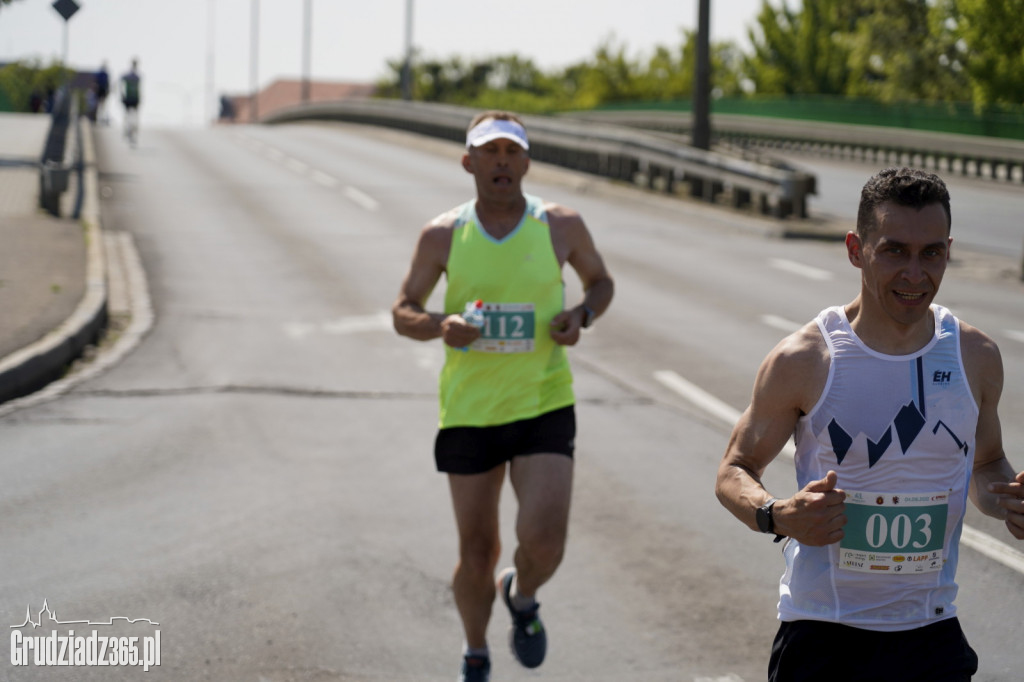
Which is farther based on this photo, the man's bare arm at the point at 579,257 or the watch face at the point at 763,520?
the man's bare arm at the point at 579,257

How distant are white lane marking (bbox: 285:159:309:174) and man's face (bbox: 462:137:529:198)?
2458 centimetres

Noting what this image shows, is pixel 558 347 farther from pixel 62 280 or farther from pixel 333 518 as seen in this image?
pixel 62 280

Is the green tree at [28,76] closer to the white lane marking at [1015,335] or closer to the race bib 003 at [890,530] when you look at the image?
the white lane marking at [1015,335]

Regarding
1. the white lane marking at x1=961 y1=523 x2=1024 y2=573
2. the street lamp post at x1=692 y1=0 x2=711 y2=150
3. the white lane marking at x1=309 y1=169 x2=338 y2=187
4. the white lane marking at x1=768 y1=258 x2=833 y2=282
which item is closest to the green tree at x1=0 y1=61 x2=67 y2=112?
the white lane marking at x1=309 y1=169 x2=338 y2=187

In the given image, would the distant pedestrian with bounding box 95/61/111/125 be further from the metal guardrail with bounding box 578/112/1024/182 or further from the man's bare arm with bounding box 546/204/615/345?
the man's bare arm with bounding box 546/204/615/345

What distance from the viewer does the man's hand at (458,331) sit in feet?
16.9

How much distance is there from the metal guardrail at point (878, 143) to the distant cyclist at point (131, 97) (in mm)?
16577

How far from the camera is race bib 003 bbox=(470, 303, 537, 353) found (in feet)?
17.4

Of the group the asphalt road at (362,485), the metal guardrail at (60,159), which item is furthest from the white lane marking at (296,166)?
the asphalt road at (362,485)

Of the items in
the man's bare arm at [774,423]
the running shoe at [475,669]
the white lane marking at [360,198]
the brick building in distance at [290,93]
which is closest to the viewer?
the man's bare arm at [774,423]

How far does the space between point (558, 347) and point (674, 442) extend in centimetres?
378

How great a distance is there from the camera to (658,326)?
1358 cm

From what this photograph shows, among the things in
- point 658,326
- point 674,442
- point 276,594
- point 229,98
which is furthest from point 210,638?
point 229,98

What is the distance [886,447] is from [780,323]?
34.1 feet
